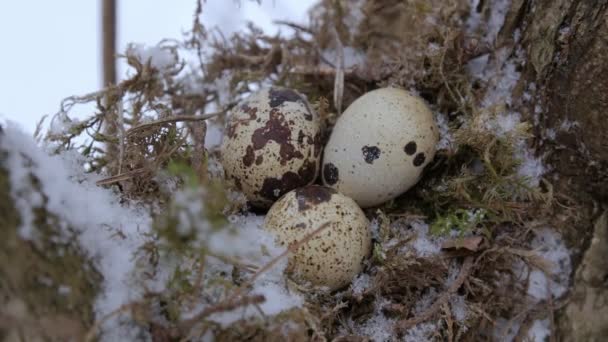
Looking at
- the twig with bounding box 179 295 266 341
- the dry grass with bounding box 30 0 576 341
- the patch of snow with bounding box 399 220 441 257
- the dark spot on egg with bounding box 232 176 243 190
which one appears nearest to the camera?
the twig with bounding box 179 295 266 341

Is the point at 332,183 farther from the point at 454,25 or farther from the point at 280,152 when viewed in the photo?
the point at 454,25

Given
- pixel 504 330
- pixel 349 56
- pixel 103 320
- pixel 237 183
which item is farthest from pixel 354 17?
pixel 103 320

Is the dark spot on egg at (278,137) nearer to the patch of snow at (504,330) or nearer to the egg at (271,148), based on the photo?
the egg at (271,148)

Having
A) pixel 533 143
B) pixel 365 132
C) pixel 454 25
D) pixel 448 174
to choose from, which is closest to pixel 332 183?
pixel 365 132

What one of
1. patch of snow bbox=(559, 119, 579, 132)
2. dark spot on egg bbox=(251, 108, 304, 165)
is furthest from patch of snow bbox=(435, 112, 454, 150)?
dark spot on egg bbox=(251, 108, 304, 165)

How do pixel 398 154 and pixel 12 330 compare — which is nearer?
pixel 12 330

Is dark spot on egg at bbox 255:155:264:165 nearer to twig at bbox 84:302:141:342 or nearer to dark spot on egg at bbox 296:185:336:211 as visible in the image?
dark spot on egg at bbox 296:185:336:211
